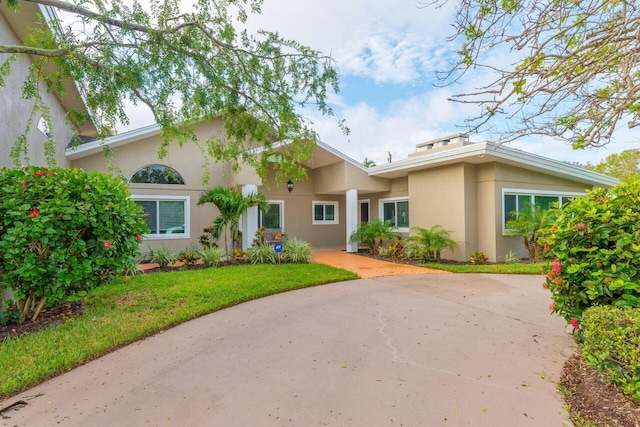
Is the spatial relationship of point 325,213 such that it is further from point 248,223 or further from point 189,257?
point 189,257

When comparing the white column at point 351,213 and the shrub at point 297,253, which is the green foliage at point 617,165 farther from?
the shrub at point 297,253

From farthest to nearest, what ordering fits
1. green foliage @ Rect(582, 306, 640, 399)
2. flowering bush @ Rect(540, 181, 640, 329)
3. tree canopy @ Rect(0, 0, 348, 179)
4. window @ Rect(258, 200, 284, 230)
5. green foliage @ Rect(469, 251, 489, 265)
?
window @ Rect(258, 200, 284, 230)
green foliage @ Rect(469, 251, 489, 265)
tree canopy @ Rect(0, 0, 348, 179)
flowering bush @ Rect(540, 181, 640, 329)
green foliage @ Rect(582, 306, 640, 399)

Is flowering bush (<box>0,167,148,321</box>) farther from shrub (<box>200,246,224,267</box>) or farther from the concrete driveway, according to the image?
shrub (<box>200,246,224,267</box>)

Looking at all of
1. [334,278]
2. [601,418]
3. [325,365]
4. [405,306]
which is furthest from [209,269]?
[601,418]

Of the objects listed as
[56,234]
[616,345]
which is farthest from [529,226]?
[56,234]

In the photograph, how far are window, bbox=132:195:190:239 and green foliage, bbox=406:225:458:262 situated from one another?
8349 mm

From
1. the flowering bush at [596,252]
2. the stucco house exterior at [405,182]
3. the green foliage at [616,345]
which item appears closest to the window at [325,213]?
the stucco house exterior at [405,182]

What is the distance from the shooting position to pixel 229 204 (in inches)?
425

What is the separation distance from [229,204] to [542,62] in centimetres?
899

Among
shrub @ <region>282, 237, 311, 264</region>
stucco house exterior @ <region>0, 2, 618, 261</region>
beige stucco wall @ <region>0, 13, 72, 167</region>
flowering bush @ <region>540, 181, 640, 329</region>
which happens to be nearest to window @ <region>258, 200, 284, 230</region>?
stucco house exterior @ <region>0, 2, 618, 261</region>

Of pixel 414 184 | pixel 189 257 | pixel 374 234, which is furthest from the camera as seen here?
pixel 374 234

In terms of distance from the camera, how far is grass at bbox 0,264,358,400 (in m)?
3.66

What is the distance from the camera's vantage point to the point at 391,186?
14875 millimetres

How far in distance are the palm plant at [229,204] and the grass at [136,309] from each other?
2.04 m
